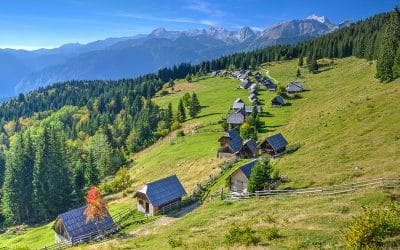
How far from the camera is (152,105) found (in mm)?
173625

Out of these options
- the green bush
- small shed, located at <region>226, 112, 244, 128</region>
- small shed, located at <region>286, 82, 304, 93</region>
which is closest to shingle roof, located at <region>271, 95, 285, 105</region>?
small shed, located at <region>286, 82, 304, 93</region>

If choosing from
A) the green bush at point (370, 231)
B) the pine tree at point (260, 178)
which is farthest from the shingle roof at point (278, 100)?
the green bush at point (370, 231)

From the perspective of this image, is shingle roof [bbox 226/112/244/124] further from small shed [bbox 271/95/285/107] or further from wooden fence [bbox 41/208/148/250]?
wooden fence [bbox 41/208/148/250]

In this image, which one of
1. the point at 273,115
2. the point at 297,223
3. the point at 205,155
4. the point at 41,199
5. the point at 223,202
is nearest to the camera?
the point at 297,223

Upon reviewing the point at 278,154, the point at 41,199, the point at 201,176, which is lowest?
the point at 41,199

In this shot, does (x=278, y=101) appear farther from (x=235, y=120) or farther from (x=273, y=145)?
(x=273, y=145)

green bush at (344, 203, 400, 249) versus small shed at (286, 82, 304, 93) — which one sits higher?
small shed at (286, 82, 304, 93)

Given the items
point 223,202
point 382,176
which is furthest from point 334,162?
point 223,202

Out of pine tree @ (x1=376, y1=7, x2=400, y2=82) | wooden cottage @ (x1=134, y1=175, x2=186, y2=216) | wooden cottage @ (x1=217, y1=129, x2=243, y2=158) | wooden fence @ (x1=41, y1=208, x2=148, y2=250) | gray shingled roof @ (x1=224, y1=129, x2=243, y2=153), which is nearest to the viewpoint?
wooden fence @ (x1=41, y1=208, x2=148, y2=250)

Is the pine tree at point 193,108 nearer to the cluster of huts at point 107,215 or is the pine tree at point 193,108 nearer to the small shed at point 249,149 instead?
the small shed at point 249,149

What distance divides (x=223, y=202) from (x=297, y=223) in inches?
865

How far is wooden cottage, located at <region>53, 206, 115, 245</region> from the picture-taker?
55250mm

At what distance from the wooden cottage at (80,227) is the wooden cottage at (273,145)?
34.0 meters

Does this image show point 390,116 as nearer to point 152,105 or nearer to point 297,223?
point 297,223
